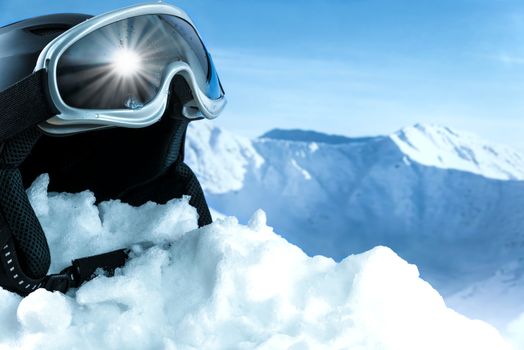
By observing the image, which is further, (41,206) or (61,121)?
(41,206)

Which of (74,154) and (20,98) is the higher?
(20,98)

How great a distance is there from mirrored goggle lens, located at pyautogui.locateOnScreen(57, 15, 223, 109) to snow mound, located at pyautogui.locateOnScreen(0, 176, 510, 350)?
390mm

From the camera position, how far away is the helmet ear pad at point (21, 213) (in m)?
1.80

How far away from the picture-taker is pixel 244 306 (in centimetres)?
170

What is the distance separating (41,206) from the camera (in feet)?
6.95

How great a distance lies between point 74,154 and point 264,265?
90cm

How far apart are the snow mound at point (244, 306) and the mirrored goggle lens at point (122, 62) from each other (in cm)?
39

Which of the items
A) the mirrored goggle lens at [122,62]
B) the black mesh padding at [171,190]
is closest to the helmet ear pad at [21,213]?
the mirrored goggle lens at [122,62]

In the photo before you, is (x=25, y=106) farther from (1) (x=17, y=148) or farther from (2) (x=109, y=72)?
(2) (x=109, y=72)

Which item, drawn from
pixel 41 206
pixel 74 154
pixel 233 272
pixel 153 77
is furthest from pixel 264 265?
pixel 74 154

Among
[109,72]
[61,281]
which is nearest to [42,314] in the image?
[61,281]

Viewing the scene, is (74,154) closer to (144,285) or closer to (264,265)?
(144,285)

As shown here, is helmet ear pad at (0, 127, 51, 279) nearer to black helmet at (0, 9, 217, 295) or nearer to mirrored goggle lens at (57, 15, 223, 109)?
black helmet at (0, 9, 217, 295)

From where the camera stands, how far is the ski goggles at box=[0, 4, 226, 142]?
1.76 meters
